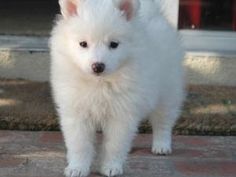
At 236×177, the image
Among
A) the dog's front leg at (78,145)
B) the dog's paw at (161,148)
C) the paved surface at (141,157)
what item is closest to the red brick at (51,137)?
the paved surface at (141,157)

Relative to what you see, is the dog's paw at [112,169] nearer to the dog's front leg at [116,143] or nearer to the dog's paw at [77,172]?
the dog's front leg at [116,143]

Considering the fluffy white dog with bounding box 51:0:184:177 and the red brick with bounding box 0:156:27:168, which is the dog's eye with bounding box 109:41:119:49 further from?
the red brick with bounding box 0:156:27:168

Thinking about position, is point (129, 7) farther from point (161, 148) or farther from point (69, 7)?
point (161, 148)

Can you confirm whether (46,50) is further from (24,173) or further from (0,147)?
(24,173)

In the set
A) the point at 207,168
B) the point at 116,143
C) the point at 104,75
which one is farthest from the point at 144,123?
the point at 104,75

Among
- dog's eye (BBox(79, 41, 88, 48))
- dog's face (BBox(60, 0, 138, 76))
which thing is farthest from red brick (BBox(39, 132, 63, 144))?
dog's eye (BBox(79, 41, 88, 48))
